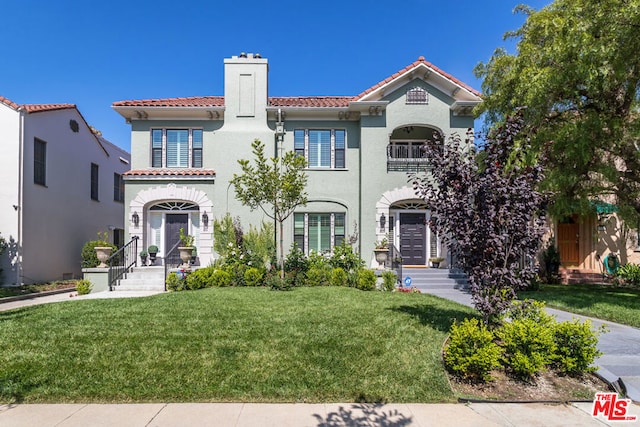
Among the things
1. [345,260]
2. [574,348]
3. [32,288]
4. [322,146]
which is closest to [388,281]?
[345,260]

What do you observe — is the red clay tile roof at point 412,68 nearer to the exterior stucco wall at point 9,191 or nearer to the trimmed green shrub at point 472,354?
the trimmed green shrub at point 472,354

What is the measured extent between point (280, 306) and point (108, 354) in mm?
3648

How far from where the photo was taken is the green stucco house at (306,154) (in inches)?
534

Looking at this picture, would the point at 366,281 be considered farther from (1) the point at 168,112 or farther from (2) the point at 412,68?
(1) the point at 168,112

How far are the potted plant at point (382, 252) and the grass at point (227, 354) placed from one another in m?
4.61

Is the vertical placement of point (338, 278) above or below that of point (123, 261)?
below

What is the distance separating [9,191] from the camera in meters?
13.0

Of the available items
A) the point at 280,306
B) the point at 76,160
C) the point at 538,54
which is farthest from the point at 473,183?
the point at 76,160

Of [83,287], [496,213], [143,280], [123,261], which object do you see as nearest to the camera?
[496,213]

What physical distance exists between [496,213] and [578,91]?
694 centimetres

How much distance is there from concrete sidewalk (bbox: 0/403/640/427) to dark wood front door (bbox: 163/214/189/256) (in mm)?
10417

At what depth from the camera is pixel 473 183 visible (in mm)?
5188

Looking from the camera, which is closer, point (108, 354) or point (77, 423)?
point (77, 423)

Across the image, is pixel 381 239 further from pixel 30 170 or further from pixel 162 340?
pixel 30 170
